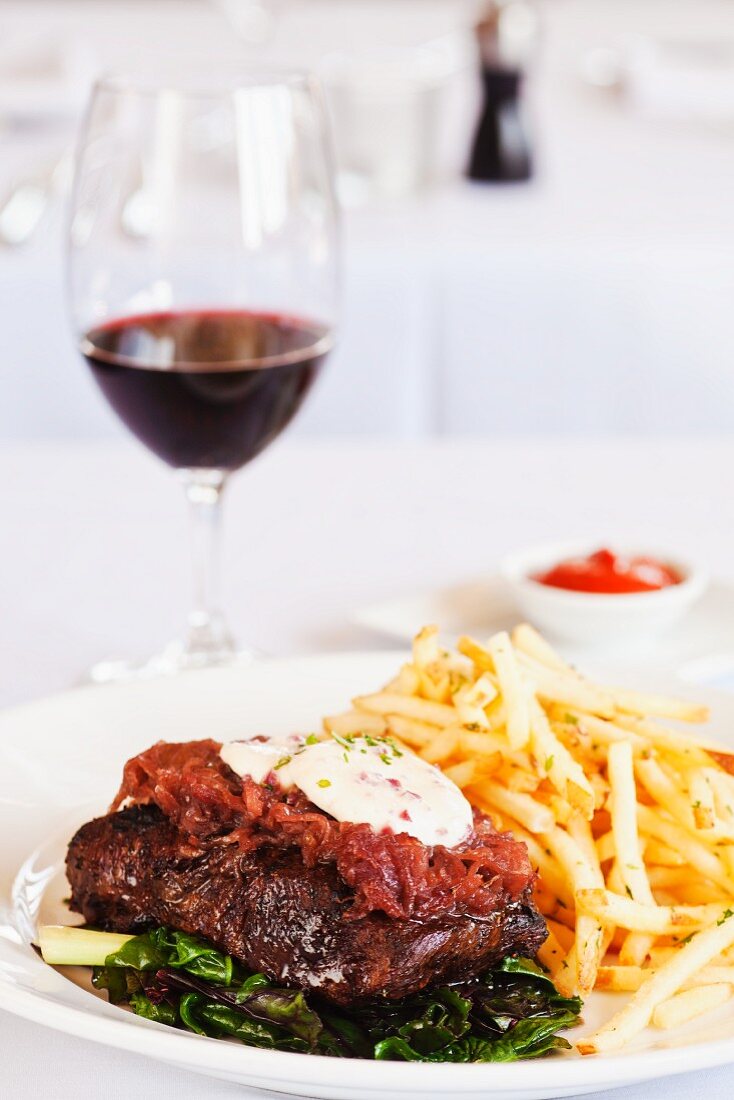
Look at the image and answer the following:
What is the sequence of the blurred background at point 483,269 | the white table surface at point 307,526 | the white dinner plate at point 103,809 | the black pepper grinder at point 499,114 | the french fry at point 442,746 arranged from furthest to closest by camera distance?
the black pepper grinder at point 499,114
the blurred background at point 483,269
the white table surface at point 307,526
the french fry at point 442,746
the white dinner plate at point 103,809

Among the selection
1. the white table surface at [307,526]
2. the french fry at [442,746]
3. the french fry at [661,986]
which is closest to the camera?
the french fry at [661,986]

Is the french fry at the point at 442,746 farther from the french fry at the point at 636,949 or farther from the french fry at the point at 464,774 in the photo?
the french fry at the point at 636,949

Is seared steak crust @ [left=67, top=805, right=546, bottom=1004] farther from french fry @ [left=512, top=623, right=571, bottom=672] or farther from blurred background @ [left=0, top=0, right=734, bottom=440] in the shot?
blurred background @ [left=0, top=0, right=734, bottom=440]

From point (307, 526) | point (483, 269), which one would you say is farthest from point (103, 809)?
point (483, 269)

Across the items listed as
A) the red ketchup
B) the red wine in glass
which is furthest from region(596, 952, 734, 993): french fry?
the red wine in glass

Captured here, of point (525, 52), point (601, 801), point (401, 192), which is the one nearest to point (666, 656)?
point (601, 801)

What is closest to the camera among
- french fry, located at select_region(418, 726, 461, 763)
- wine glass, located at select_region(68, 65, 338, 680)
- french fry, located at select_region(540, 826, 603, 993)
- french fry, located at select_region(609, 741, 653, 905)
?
french fry, located at select_region(540, 826, 603, 993)

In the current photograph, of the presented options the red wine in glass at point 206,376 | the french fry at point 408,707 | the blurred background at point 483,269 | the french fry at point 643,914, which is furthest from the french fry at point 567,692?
the blurred background at point 483,269
